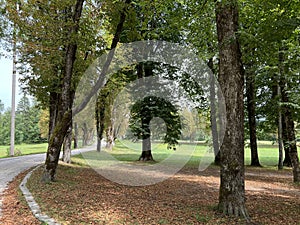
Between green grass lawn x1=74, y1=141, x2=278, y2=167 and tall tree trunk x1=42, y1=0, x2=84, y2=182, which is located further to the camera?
green grass lawn x1=74, y1=141, x2=278, y2=167

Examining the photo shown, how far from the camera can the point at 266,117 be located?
1788cm

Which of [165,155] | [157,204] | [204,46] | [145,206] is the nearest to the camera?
[145,206]

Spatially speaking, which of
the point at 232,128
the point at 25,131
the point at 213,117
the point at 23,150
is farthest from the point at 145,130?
the point at 25,131

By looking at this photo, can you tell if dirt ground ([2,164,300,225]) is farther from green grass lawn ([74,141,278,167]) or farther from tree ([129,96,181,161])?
green grass lawn ([74,141,278,167])

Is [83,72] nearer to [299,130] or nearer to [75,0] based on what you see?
[75,0]

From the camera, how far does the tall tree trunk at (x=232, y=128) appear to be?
5.43 metres

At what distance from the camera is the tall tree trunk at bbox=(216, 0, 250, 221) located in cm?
543

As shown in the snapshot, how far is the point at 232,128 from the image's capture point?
17.9ft

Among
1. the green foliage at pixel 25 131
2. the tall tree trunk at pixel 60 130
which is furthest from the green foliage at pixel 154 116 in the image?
the green foliage at pixel 25 131

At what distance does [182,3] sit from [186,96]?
986 centimetres

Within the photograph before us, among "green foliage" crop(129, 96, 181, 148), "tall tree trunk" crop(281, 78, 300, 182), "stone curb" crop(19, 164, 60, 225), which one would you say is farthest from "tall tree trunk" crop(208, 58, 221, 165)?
"stone curb" crop(19, 164, 60, 225)

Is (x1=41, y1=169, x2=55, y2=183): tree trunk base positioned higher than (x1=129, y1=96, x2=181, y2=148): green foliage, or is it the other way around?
(x1=129, y1=96, x2=181, y2=148): green foliage

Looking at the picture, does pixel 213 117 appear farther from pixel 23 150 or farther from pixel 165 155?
pixel 23 150

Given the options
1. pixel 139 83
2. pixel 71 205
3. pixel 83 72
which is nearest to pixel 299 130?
pixel 139 83
